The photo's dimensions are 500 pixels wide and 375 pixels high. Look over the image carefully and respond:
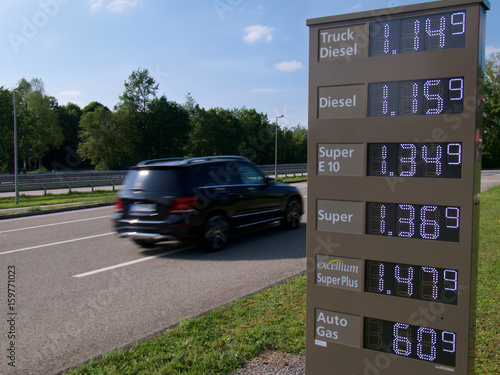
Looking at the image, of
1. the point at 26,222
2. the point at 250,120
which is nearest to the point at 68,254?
the point at 26,222

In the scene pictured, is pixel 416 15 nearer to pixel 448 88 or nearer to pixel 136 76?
pixel 448 88

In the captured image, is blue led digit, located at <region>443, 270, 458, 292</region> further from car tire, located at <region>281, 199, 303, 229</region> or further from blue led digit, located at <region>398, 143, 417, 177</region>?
car tire, located at <region>281, 199, 303, 229</region>

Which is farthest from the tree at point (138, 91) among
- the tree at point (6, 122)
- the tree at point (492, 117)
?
the tree at point (492, 117)

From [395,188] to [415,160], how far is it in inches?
8.8

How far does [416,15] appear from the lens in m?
2.79

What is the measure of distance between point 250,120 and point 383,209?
243ft

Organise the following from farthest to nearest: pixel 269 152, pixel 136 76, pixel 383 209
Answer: pixel 269 152
pixel 136 76
pixel 383 209

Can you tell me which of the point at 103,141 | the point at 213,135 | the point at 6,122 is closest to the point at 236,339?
the point at 6,122

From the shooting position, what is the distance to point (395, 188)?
9.40ft

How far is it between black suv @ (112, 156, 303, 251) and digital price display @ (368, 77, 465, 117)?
547 cm

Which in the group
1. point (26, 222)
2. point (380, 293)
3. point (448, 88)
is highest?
point (448, 88)

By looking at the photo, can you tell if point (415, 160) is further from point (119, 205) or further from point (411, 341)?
point (119, 205)

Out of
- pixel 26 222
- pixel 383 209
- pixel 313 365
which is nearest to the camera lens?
pixel 383 209

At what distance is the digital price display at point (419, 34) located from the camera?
2658 mm
